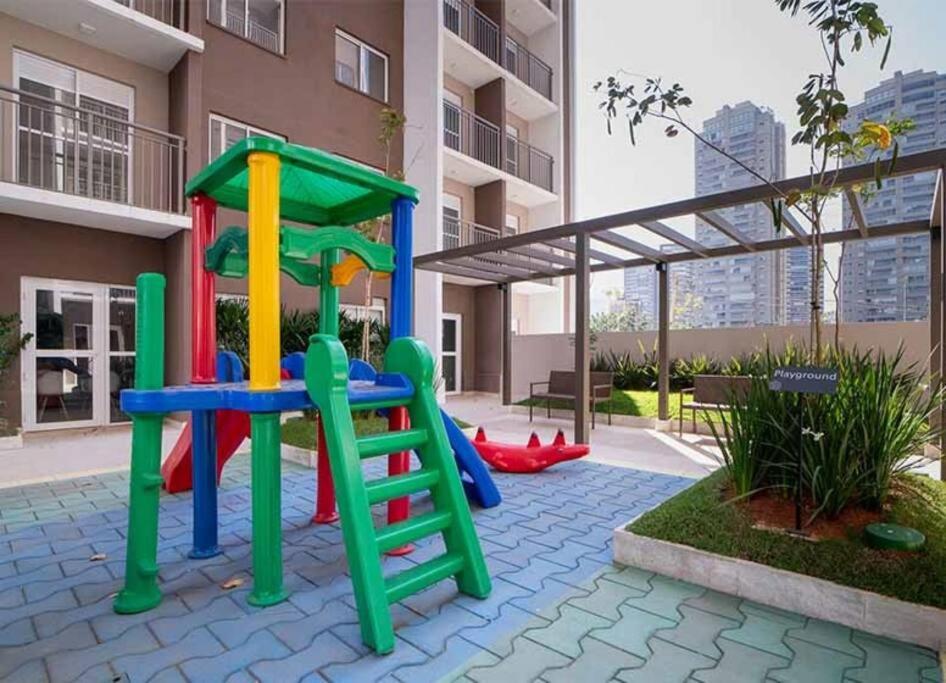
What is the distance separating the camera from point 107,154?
7730 mm

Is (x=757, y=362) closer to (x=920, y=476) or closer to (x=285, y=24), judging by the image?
(x=920, y=476)

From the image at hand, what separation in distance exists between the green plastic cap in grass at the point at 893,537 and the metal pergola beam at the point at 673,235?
404 cm

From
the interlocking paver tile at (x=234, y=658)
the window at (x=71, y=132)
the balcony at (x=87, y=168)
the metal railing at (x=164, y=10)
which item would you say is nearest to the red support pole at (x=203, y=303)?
the interlocking paver tile at (x=234, y=658)

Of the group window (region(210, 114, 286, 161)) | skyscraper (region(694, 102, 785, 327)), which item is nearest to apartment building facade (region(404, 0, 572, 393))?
window (region(210, 114, 286, 161))

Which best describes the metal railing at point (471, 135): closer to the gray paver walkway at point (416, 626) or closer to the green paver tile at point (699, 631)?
the gray paver walkway at point (416, 626)

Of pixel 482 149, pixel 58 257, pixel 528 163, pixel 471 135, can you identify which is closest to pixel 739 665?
pixel 58 257

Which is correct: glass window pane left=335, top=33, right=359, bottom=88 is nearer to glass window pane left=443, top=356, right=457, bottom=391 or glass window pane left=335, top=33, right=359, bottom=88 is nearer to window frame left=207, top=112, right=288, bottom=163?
window frame left=207, top=112, right=288, bottom=163

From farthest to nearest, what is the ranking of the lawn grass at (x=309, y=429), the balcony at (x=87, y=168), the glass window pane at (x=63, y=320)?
the glass window pane at (x=63, y=320) → the balcony at (x=87, y=168) → the lawn grass at (x=309, y=429)

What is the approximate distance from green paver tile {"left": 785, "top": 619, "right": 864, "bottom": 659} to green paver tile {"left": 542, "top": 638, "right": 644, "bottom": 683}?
2.75ft

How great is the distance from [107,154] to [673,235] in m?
8.44

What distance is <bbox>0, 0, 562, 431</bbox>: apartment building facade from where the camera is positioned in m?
7.05

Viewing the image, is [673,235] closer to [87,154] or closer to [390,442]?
[390,442]

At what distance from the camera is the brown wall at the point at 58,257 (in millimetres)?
7016

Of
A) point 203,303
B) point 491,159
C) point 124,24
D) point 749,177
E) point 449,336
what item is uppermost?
point 491,159
